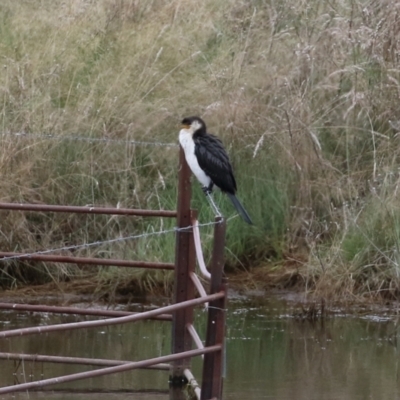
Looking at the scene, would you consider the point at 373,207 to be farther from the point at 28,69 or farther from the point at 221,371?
the point at 221,371

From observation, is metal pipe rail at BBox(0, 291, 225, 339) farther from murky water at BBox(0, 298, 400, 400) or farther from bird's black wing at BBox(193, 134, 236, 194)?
bird's black wing at BBox(193, 134, 236, 194)

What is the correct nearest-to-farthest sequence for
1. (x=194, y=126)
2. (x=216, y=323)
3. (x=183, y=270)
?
1. (x=216, y=323)
2. (x=183, y=270)
3. (x=194, y=126)

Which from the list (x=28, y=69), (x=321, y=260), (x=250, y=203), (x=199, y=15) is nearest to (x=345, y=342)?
(x=321, y=260)

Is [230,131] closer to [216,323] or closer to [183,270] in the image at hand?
[183,270]

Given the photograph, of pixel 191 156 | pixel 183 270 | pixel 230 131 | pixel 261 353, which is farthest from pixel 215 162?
pixel 230 131

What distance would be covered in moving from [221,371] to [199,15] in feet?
19.1

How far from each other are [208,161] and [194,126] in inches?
15.7

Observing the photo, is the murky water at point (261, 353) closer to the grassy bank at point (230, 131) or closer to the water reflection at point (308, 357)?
the water reflection at point (308, 357)

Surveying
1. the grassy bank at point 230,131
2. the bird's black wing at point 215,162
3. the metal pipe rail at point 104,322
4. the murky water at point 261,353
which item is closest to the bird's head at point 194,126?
the bird's black wing at point 215,162

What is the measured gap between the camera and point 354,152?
8.94 m

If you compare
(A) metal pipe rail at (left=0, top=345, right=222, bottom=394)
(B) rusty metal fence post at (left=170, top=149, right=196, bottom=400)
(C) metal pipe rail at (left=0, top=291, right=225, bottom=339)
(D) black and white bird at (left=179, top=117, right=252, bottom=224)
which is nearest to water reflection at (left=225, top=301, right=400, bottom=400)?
(B) rusty metal fence post at (left=170, top=149, right=196, bottom=400)

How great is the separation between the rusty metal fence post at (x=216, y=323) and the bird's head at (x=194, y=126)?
1770mm

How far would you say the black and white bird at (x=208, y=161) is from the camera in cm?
654

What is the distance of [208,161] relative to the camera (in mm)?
6547
